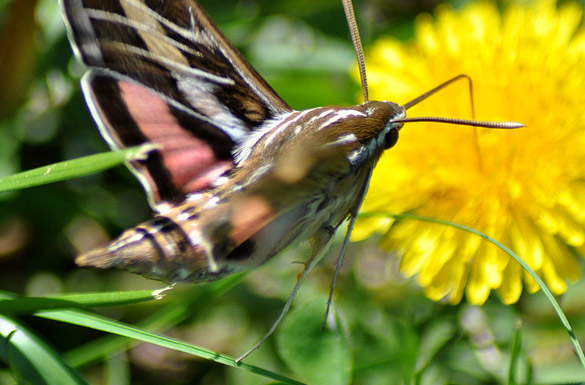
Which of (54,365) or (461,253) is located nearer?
(54,365)

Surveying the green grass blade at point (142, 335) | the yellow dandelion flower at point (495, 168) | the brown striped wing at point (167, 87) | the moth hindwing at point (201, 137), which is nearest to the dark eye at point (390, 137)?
the moth hindwing at point (201, 137)

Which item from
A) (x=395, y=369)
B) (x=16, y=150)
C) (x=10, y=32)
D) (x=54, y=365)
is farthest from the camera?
(x=16, y=150)

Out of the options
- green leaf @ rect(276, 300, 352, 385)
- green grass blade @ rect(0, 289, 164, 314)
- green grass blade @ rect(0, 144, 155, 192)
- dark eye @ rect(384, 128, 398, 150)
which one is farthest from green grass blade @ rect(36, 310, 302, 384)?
dark eye @ rect(384, 128, 398, 150)

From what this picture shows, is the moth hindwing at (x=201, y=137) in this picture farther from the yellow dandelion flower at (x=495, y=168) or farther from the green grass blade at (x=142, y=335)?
the yellow dandelion flower at (x=495, y=168)

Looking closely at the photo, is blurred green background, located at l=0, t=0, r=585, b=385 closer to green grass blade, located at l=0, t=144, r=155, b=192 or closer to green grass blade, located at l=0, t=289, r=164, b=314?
green grass blade, located at l=0, t=289, r=164, b=314

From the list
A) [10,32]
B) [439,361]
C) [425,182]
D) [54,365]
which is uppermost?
[10,32]

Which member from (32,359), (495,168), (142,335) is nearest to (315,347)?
(142,335)

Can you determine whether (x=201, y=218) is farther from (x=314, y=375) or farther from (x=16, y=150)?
(x=16, y=150)

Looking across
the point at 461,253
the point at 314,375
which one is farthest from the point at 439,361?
the point at 314,375
